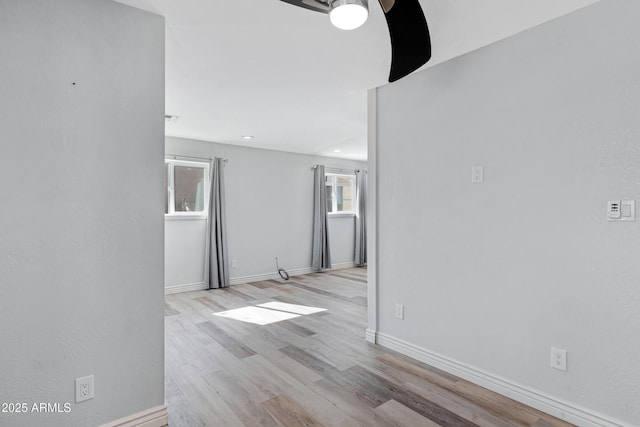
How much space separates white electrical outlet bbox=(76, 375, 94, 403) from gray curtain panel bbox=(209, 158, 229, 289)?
3.57 m

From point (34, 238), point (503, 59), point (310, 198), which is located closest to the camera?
point (34, 238)

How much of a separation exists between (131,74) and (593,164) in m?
2.57

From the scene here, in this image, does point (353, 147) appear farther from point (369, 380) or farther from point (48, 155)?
point (48, 155)

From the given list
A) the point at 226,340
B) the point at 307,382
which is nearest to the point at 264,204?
the point at 226,340

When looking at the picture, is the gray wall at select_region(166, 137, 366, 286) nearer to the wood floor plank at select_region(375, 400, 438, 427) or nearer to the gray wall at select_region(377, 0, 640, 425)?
the gray wall at select_region(377, 0, 640, 425)

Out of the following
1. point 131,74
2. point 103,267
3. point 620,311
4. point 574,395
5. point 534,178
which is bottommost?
point 574,395

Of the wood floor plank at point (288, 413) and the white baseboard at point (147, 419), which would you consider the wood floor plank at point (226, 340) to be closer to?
the wood floor plank at point (288, 413)

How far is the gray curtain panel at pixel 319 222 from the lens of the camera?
6500 mm

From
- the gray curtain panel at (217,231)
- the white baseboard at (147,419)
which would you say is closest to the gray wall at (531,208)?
the white baseboard at (147,419)

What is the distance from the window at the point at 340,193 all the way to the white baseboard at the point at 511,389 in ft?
14.6

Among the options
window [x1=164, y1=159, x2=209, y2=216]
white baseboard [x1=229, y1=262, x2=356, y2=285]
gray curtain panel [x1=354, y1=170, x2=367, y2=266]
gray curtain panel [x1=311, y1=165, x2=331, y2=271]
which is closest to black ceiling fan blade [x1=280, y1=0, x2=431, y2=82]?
window [x1=164, y1=159, x2=209, y2=216]

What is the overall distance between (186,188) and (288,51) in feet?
11.8

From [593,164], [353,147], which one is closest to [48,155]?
[593,164]

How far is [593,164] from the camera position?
5.86 feet
